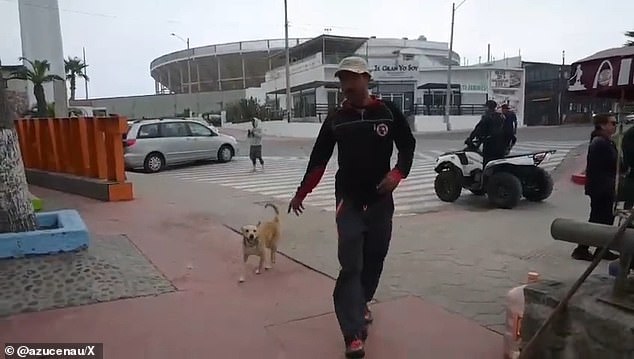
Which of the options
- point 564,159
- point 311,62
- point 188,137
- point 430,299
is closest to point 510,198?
point 430,299

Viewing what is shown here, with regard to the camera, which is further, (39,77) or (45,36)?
(39,77)

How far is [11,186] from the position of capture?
5102 millimetres

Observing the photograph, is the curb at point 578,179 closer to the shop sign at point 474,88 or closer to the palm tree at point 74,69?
the shop sign at point 474,88

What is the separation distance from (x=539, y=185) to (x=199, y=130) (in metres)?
11.0

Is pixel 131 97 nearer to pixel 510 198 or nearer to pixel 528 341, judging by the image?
pixel 510 198

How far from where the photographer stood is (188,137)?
16766 millimetres

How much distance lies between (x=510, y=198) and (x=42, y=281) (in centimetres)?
650

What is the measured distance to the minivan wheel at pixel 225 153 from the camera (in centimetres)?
1784

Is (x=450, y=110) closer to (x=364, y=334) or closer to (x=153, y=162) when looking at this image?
(x=153, y=162)

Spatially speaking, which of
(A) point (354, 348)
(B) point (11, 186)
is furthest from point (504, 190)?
(B) point (11, 186)

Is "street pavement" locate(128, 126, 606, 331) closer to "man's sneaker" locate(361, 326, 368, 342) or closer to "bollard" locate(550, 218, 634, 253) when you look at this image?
"man's sneaker" locate(361, 326, 368, 342)

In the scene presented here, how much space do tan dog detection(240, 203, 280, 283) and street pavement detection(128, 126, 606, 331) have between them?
1.38ft

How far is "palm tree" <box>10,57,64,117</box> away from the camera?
20047mm

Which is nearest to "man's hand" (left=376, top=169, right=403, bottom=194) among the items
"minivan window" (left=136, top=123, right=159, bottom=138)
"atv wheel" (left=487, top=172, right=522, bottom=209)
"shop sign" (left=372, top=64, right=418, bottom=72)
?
"atv wheel" (left=487, top=172, right=522, bottom=209)
